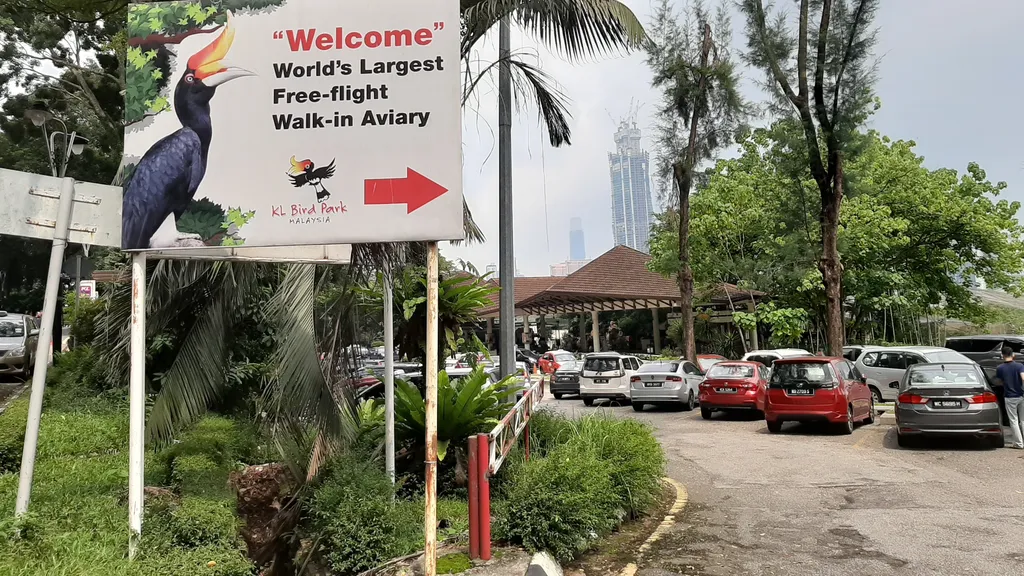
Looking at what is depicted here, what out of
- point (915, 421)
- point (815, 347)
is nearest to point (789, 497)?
point (915, 421)

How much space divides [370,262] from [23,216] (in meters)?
3.11

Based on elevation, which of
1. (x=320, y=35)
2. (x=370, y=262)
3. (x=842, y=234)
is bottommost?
(x=370, y=262)

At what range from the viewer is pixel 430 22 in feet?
18.4

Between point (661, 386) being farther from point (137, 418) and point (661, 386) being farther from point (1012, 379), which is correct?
point (137, 418)

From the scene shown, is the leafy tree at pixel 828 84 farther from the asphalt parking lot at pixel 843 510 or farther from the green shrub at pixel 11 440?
the green shrub at pixel 11 440

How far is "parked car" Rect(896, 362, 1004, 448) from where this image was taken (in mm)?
11805

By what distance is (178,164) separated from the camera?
5906 mm

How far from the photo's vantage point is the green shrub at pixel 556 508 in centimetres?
601

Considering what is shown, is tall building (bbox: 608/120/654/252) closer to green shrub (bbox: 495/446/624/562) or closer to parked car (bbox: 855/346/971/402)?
parked car (bbox: 855/346/971/402)

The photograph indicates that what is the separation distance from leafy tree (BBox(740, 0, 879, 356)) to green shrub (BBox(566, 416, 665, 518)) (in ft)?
42.8

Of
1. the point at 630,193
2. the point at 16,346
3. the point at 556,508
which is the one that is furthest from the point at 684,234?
the point at 630,193

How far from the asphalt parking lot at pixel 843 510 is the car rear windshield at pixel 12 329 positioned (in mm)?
15925

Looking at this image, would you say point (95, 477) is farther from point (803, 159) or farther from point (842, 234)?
point (842, 234)

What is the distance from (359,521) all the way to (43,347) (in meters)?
2.85
